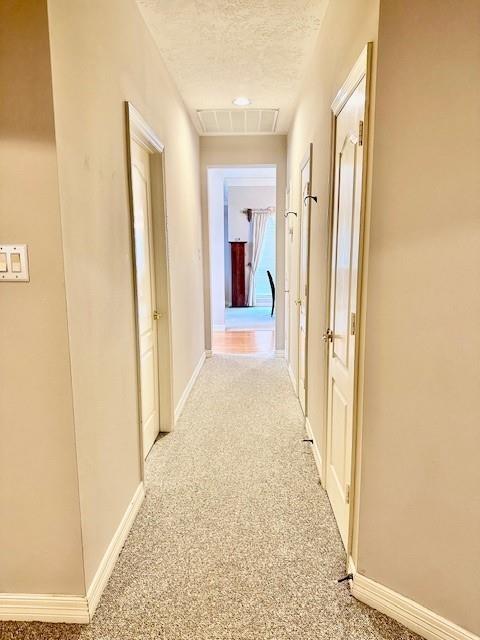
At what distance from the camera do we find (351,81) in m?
1.75

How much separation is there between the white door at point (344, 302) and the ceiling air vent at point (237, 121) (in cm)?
247

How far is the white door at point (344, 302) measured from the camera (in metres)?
1.72

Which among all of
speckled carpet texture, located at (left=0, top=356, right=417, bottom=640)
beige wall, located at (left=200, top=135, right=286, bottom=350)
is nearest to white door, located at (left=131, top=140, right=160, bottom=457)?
speckled carpet texture, located at (left=0, top=356, right=417, bottom=640)

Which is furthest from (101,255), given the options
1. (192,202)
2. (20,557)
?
(192,202)

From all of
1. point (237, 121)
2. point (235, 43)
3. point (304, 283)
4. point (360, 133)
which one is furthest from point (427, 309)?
point (237, 121)

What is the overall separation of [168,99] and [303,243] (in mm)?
1548

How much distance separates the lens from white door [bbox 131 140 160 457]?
269cm

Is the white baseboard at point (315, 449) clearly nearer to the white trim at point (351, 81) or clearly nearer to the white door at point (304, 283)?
the white door at point (304, 283)

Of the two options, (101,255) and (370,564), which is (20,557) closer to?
(101,255)

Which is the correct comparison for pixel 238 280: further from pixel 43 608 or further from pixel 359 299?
pixel 43 608

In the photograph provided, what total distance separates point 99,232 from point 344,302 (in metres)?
1.13

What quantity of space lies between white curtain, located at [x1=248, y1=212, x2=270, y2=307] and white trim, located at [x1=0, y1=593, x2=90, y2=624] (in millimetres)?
8934

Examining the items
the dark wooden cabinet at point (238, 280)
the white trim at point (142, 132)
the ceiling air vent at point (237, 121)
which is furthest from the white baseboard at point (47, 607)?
the dark wooden cabinet at point (238, 280)

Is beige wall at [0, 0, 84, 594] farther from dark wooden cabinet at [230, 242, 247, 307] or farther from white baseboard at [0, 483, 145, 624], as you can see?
dark wooden cabinet at [230, 242, 247, 307]
